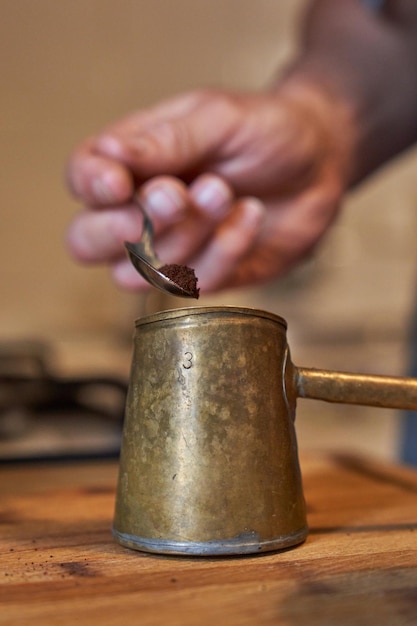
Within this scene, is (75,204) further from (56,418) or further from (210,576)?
(210,576)

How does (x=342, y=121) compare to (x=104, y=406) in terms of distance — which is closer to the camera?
(x=342, y=121)

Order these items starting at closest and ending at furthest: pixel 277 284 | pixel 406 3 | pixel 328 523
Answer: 1. pixel 328 523
2. pixel 406 3
3. pixel 277 284

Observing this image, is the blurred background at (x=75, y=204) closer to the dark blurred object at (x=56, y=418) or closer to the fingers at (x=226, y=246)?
the dark blurred object at (x=56, y=418)

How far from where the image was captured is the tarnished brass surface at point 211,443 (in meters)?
0.58

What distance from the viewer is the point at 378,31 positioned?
4.25 ft

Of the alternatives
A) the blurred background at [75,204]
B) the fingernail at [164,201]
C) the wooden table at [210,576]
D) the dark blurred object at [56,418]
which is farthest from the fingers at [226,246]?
the blurred background at [75,204]

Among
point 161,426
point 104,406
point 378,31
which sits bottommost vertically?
point 161,426

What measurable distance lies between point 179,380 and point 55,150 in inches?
70.7

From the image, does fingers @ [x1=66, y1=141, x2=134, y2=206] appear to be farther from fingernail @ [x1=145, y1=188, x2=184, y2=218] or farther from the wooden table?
the wooden table

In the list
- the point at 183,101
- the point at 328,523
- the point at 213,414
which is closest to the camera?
the point at 213,414

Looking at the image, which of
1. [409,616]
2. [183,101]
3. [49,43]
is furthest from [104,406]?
[49,43]

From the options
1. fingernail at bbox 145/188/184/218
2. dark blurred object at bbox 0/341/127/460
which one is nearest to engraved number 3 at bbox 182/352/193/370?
fingernail at bbox 145/188/184/218

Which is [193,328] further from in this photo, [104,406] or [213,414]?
[104,406]

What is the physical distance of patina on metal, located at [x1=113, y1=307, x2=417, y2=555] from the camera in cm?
58
